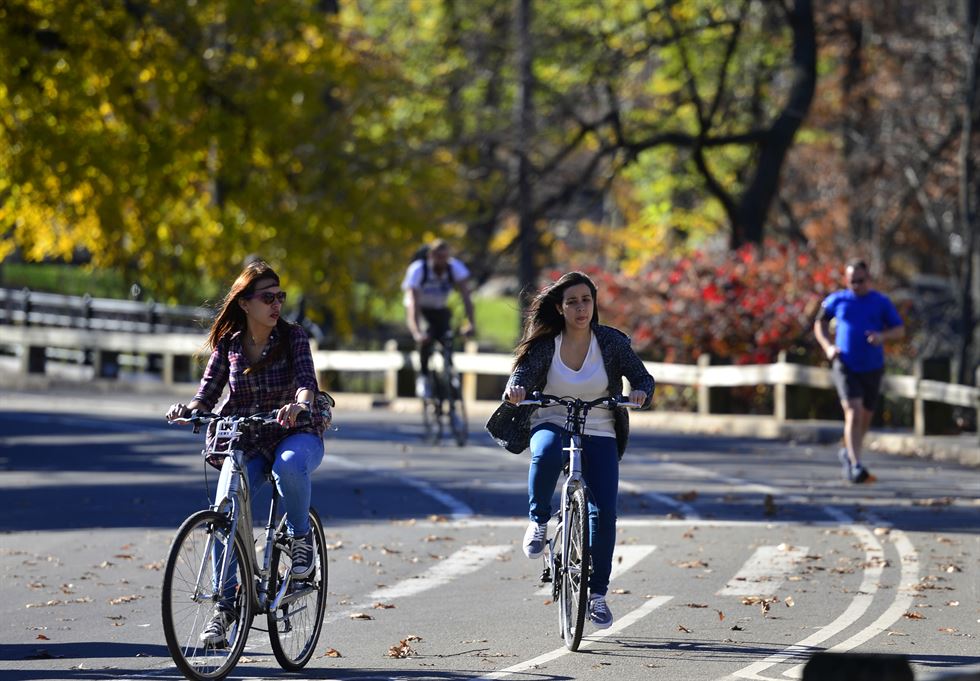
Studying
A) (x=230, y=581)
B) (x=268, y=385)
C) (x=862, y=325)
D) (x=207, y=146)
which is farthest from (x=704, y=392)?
(x=230, y=581)

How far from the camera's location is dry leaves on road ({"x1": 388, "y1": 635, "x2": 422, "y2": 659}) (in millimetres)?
8138

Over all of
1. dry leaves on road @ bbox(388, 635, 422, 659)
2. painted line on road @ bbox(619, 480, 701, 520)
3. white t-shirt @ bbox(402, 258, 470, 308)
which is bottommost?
dry leaves on road @ bbox(388, 635, 422, 659)

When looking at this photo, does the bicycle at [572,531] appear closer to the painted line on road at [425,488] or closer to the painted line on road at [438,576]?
the painted line on road at [438,576]

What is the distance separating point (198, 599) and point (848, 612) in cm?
354

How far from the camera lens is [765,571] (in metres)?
10.9

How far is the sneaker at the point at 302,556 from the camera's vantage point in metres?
7.89

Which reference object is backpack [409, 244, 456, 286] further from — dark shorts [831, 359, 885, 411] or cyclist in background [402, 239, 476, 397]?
dark shorts [831, 359, 885, 411]

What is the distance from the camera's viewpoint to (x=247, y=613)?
752 centimetres

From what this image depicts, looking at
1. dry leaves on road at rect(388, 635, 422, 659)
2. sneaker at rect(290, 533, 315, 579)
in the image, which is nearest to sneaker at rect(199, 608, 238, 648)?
sneaker at rect(290, 533, 315, 579)

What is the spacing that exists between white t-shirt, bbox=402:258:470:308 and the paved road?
1.52 metres

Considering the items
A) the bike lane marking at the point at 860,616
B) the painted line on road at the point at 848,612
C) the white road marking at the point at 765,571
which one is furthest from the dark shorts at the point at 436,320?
the white road marking at the point at 765,571

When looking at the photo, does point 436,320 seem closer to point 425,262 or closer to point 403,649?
point 425,262

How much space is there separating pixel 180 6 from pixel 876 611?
2398 cm

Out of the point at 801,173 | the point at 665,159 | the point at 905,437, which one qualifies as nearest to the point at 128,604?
the point at 905,437
